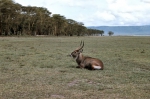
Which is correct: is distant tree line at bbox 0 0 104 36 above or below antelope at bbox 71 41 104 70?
above

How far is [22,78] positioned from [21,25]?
84.4 m

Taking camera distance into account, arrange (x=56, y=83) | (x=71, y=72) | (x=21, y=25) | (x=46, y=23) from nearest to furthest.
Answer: (x=56, y=83), (x=71, y=72), (x=21, y=25), (x=46, y=23)

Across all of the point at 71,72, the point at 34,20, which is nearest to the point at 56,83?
the point at 71,72

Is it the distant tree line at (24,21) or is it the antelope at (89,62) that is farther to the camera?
the distant tree line at (24,21)

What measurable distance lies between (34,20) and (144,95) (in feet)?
299

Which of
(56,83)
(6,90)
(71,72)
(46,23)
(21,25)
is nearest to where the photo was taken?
(6,90)

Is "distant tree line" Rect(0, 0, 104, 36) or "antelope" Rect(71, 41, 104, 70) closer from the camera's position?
"antelope" Rect(71, 41, 104, 70)

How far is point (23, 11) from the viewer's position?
3885 inches

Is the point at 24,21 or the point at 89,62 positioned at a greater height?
the point at 24,21

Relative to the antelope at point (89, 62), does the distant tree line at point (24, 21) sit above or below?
above

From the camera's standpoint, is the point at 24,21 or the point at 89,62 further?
the point at 24,21

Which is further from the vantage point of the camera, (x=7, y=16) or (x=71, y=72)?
(x=7, y=16)

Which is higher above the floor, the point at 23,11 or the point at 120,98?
the point at 23,11

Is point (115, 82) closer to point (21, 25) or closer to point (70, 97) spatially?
point (70, 97)
